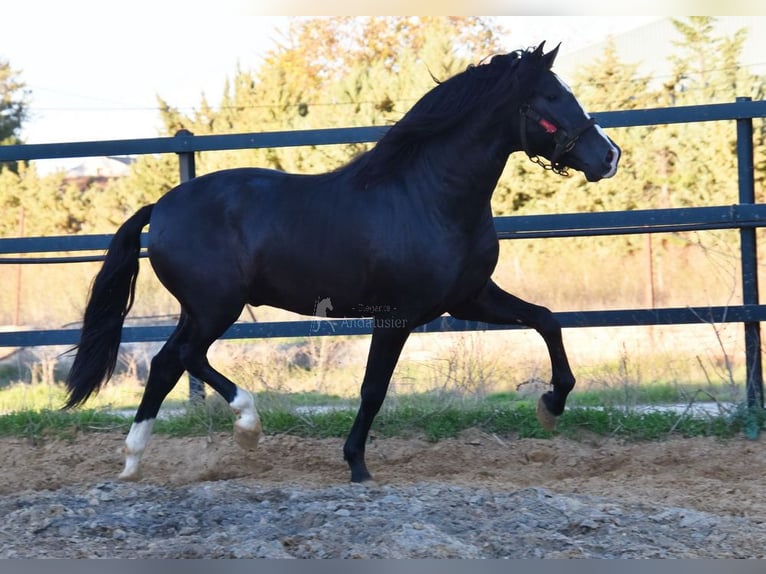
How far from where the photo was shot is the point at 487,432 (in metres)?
5.82

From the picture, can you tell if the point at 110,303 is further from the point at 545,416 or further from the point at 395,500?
the point at 545,416

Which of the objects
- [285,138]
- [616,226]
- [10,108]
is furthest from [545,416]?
[10,108]

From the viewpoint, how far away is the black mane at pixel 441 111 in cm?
481

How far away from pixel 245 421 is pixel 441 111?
2041 mm

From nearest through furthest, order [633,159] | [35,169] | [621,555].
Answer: [621,555] → [633,159] → [35,169]

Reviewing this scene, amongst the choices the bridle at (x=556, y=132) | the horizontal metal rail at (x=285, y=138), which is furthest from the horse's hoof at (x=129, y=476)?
the bridle at (x=556, y=132)

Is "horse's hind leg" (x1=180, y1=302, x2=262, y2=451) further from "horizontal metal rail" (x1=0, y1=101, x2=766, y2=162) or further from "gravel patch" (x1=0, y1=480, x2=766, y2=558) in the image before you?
"horizontal metal rail" (x1=0, y1=101, x2=766, y2=162)

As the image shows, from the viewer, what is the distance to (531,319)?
16.5ft

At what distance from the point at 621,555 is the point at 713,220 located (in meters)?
3.23

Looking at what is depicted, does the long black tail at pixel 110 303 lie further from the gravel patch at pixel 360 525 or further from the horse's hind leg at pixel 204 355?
the gravel patch at pixel 360 525

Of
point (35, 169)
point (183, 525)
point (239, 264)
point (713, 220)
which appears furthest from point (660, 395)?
point (35, 169)

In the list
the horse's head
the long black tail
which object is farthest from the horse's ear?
the long black tail

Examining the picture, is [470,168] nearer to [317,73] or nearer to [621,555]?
[621,555]

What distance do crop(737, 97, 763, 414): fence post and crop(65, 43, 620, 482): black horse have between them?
5.40ft
